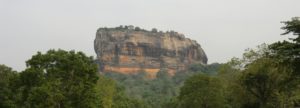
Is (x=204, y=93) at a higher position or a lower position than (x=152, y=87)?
lower

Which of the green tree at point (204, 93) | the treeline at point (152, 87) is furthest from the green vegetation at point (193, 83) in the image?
the treeline at point (152, 87)

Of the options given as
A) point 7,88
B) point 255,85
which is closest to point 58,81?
point 7,88

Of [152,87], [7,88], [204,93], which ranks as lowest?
[204,93]

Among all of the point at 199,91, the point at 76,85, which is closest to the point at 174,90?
the point at 199,91

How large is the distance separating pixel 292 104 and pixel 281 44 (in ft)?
77.7

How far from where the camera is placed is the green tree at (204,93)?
186 feet

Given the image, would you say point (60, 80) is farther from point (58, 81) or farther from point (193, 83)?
point (193, 83)

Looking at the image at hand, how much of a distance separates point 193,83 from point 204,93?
1.96 meters

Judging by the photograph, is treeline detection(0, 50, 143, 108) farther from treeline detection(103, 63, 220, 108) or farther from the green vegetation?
treeline detection(103, 63, 220, 108)

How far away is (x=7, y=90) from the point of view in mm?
43906

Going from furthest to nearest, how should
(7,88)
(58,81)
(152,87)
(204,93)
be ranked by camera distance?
(152,87) < (204,93) < (7,88) < (58,81)

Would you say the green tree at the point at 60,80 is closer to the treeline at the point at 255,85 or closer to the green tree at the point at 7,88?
the green tree at the point at 7,88

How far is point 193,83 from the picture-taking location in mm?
58719

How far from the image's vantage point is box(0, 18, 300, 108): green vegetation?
3565 cm
